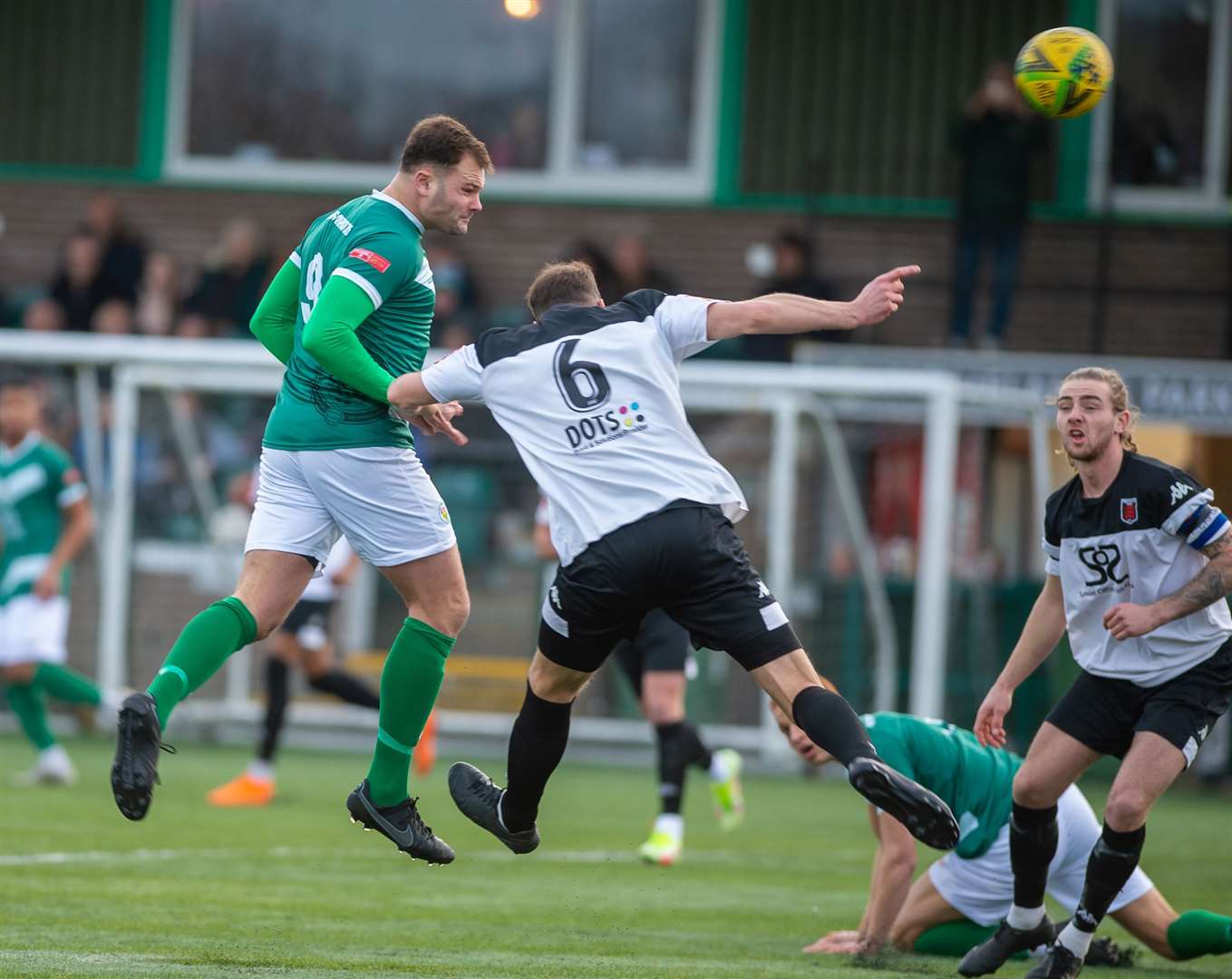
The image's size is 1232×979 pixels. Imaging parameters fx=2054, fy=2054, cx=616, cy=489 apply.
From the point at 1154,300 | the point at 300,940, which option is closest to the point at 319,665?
the point at 300,940

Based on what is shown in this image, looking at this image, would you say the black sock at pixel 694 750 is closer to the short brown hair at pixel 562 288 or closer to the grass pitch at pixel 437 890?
the grass pitch at pixel 437 890

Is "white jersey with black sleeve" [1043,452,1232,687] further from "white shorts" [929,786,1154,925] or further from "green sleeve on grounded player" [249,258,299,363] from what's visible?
"green sleeve on grounded player" [249,258,299,363]

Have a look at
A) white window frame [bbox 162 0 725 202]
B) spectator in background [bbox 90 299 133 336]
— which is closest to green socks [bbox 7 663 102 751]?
spectator in background [bbox 90 299 133 336]

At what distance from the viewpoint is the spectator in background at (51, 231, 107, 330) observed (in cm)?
1705

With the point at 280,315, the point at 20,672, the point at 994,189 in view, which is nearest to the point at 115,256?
the point at 20,672

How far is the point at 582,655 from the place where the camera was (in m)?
6.61

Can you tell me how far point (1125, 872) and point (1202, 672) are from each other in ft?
2.39

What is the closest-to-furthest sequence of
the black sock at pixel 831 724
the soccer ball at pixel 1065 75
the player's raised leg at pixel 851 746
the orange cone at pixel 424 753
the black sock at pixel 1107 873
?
the player's raised leg at pixel 851 746, the black sock at pixel 831 724, the black sock at pixel 1107 873, the soccer ball at pixel 1065 75, the orange cone at pixel 424 753

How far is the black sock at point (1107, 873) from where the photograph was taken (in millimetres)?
6816

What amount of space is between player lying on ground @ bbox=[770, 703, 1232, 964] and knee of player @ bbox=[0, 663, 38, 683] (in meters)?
6.34

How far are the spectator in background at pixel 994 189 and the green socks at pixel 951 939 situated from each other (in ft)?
29.0

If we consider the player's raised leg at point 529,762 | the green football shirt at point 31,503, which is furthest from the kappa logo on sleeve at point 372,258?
the green football shirt at point 31,503

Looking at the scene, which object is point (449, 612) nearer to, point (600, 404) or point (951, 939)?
point (600, 404)

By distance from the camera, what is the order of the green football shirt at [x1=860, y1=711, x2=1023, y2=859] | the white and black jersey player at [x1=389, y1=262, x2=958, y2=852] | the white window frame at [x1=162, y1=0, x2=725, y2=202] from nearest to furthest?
the white and black jersey player at [x1=389, y1=262, x2=958, y2=852]
the green football shirt at [x1=860, y1=711, x2=1023, y2=859]
the white window frame at [x1=162, y1=0, x2=725, y2=202]
